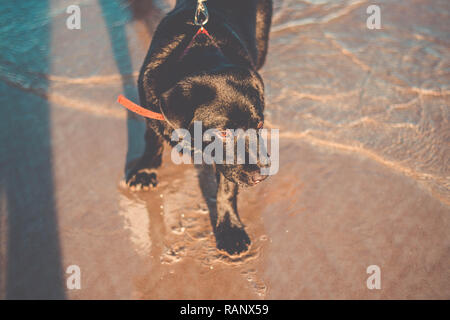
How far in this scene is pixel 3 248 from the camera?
2.47 metres

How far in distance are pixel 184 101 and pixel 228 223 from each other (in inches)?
40.3

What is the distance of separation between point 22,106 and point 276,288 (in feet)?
9.71

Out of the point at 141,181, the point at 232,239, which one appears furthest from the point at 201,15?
the point at 232,239

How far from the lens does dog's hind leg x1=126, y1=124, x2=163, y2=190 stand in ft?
9.31

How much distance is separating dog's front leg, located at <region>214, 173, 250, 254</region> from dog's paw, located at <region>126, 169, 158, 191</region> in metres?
0.62

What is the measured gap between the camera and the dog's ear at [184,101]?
2.09 meters

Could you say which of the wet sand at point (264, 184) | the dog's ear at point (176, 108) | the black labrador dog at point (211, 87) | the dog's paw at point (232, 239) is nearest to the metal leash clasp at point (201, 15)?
the black labrador dog at point (211, 87)

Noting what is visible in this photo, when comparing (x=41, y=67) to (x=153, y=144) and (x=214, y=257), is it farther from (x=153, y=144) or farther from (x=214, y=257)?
(x=214, y=257)

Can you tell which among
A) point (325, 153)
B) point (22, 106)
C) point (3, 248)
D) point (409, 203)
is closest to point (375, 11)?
point (325, 153)

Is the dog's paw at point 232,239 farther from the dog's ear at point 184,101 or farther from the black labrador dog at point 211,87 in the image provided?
the dog's ear at point 184,101

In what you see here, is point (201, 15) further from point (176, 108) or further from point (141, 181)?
point (141, 181)

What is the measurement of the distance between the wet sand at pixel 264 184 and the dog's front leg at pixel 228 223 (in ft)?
0.28

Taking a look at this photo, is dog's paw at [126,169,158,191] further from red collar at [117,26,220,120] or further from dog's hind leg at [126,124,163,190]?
red collar at [117,26,220,120]
